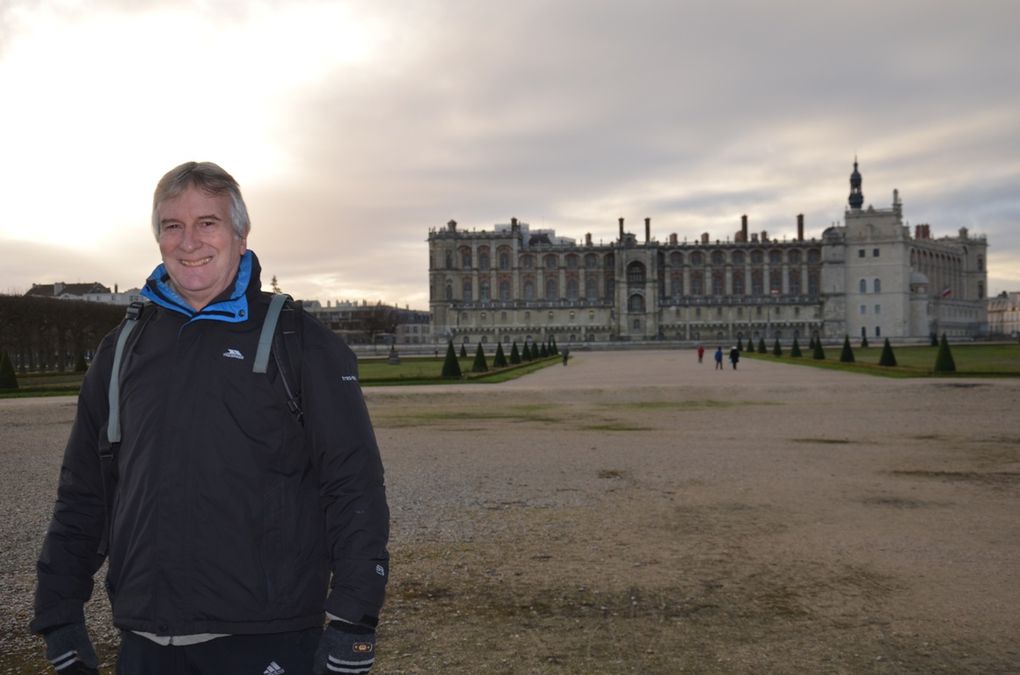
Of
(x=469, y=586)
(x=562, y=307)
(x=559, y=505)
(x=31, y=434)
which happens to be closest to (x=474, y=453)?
(x=559, y=505)

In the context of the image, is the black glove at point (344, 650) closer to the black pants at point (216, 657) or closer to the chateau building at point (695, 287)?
the black pants at point (216, 657)

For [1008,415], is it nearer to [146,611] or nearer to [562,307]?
[146,611]

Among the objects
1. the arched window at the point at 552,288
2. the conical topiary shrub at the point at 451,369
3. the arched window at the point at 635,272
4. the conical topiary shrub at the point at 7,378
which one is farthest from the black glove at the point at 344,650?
the arched window at the point at 552,288

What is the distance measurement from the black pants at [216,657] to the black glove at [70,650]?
156mm

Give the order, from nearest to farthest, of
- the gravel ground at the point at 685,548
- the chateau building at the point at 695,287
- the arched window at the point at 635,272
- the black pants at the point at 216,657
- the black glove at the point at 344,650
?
the black glove at the point at 344,650
the black pants at the point at 216,657
the gravel ground at the point at 685,548
the chateau building at the point at 695,287
the arched window at the point at 635,272

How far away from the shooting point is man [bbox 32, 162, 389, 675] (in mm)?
2182

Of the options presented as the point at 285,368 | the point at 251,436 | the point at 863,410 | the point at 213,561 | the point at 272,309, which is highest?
the point at 272,309

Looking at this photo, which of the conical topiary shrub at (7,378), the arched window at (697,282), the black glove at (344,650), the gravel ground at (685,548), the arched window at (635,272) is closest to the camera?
the black glove at (344,650)

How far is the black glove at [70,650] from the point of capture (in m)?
2.27

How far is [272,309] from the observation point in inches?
92.4

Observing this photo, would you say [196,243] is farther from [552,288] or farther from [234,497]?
[552,288]

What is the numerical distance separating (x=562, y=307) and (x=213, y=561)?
271 feet

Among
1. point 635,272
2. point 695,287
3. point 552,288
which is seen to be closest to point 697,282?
point 695,287

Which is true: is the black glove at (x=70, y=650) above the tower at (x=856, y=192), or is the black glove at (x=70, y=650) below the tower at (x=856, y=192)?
below
